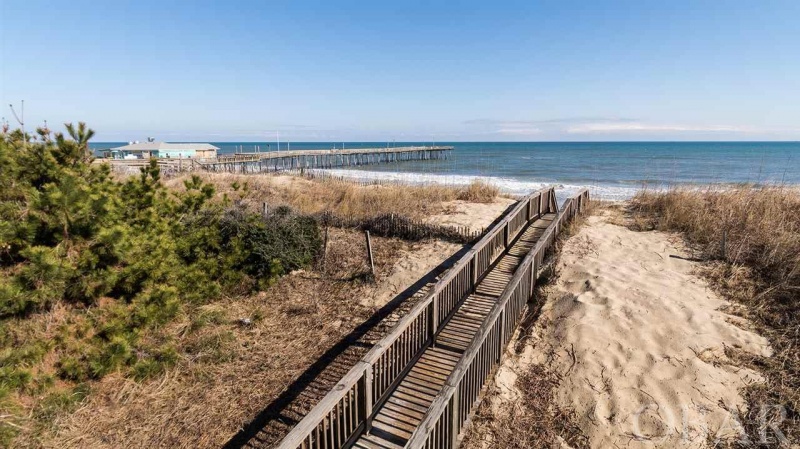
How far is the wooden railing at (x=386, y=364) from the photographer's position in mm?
3277

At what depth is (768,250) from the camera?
6.97 m

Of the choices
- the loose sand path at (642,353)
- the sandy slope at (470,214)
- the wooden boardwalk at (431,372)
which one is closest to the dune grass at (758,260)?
the loose sand path at (642,353)

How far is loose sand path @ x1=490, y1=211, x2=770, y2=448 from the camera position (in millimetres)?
4156

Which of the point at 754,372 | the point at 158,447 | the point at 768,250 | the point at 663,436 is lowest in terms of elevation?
the point at 158,447

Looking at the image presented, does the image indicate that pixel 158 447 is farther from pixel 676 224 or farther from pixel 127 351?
pixel 676 224

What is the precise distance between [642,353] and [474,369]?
2560 millimetres

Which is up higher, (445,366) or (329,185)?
(329,185)

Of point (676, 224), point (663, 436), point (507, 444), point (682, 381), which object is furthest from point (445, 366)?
point (676, 224)

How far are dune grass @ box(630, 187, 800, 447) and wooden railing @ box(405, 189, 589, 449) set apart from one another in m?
2.66

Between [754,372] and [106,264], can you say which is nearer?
[754,372]

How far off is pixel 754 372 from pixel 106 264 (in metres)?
8.72

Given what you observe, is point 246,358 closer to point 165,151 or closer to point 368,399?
point 368,399

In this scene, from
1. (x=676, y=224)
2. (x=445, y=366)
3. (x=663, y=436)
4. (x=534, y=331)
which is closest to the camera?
(x=663, y=436)

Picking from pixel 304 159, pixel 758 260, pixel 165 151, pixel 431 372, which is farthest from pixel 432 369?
pixel 304 159
